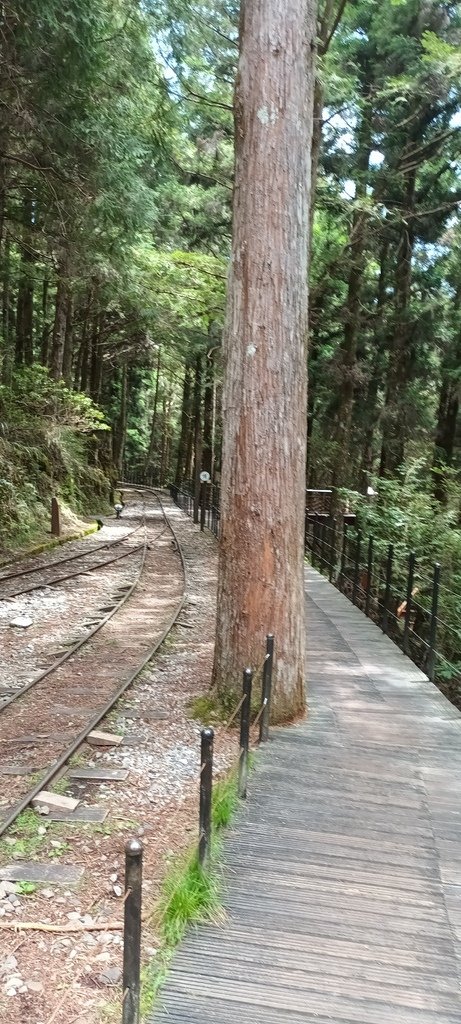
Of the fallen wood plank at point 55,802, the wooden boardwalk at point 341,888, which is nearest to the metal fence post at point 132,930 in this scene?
the wooden boardwalk at point 341,888

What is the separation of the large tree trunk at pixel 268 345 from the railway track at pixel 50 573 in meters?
6.17

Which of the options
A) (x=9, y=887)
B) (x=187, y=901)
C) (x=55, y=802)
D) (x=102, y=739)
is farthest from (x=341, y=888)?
(x=102, y=739)

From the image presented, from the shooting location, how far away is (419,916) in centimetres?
315

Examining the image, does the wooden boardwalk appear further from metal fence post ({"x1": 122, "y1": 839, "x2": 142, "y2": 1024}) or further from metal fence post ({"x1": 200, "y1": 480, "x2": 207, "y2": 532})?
metal fence post ({"x1": 200, "y1": 480, "x2": 207, "y2": 532})

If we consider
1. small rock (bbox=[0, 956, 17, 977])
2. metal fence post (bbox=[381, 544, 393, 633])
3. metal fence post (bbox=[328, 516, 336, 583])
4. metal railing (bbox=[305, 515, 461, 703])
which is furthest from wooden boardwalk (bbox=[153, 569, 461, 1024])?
metal fence post (bbox=[328, 516, 336, 583])

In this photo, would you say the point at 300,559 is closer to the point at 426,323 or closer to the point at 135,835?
the point at 135,835

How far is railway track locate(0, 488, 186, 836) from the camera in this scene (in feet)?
16.1

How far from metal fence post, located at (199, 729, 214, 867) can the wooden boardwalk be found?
0.20 m

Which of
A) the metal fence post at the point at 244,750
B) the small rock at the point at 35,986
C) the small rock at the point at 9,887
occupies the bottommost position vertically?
the small rock at the point at 9,887

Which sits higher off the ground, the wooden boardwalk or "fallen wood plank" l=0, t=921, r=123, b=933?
the wooden boardwalk

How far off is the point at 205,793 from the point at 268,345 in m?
3.31

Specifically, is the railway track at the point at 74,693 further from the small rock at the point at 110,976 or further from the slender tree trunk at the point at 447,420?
the slender tree trunk at the point at 447,420

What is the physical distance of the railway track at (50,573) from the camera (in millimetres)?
11445

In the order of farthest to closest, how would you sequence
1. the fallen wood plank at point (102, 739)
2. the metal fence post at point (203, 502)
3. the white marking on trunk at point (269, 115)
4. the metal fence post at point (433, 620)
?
the metal fence post at point (203, 502)
the metal fence post at point (433, 620)
the fallen wood plank at point (102, 739)
the white marking on trunk at point (269, 115)
